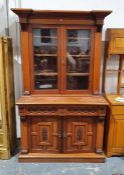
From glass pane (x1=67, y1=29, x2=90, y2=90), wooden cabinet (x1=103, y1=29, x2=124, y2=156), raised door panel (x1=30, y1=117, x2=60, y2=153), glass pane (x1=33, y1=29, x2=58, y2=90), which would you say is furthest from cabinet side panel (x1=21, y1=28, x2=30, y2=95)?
wooden cabinet (x1=103, y1=29, x2=124, y2=156)

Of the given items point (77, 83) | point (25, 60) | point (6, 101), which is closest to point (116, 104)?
point (77, 83)

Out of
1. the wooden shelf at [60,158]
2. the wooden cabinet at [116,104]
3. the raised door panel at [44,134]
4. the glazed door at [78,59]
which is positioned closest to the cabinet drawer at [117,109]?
the wooden cabinet at [116,104]

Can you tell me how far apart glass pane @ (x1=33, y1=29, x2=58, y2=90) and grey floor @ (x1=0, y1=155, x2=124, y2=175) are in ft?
3.48

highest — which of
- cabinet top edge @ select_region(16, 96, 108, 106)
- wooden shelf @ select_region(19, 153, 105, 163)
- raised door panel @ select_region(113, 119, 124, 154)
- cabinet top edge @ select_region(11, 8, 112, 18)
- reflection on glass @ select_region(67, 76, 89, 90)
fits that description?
cabinet top edge @ select_region(11, 8, 112, 18)

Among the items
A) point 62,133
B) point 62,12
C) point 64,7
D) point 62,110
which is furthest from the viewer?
point 64,7

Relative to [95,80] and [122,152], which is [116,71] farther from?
[122,152]

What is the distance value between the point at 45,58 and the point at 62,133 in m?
1.04

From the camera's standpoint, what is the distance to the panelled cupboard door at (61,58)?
2770 mm

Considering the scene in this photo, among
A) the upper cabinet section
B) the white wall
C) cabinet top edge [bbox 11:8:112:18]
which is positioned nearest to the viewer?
cabinet top edge [bbox 11:8:112:18]

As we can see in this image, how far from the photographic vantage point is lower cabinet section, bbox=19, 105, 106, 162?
2.76m

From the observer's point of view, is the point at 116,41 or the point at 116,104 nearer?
the point at 116,104

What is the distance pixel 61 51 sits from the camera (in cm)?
281

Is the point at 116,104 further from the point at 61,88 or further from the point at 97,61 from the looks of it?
the point at 61,88

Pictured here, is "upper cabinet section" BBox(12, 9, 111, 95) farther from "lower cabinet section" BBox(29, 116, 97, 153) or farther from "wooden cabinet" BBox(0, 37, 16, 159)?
"lower cabinet section" BBox(29, 116, 97, 153)
